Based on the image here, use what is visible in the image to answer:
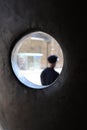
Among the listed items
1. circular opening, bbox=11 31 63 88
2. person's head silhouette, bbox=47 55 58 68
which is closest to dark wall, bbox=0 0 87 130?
circular opening, bbox=11 31 63 88

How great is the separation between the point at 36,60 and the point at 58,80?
308mm

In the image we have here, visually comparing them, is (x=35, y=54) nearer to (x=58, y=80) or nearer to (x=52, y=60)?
(x=52, y=60)

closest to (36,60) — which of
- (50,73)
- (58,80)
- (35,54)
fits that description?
(35,54)

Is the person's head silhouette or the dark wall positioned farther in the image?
the person's head silhouette

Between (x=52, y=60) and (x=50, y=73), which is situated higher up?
(x=52, y=60)

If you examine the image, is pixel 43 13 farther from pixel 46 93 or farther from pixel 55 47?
pixel 46 93

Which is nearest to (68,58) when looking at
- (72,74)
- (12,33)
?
(72,74)

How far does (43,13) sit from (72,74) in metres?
0.53

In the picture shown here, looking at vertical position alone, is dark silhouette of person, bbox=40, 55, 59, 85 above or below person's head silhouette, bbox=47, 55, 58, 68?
below

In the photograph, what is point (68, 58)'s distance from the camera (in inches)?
72.6

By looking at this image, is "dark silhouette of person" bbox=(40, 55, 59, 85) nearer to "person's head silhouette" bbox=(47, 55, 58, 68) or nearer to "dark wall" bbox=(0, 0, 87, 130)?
"person's head silhouette" bbox=(47, 55, 58, 68)

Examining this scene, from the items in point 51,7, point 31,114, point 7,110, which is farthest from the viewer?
point 7,110

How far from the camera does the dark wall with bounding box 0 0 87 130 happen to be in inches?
70.7

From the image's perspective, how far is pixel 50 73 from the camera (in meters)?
2.08
